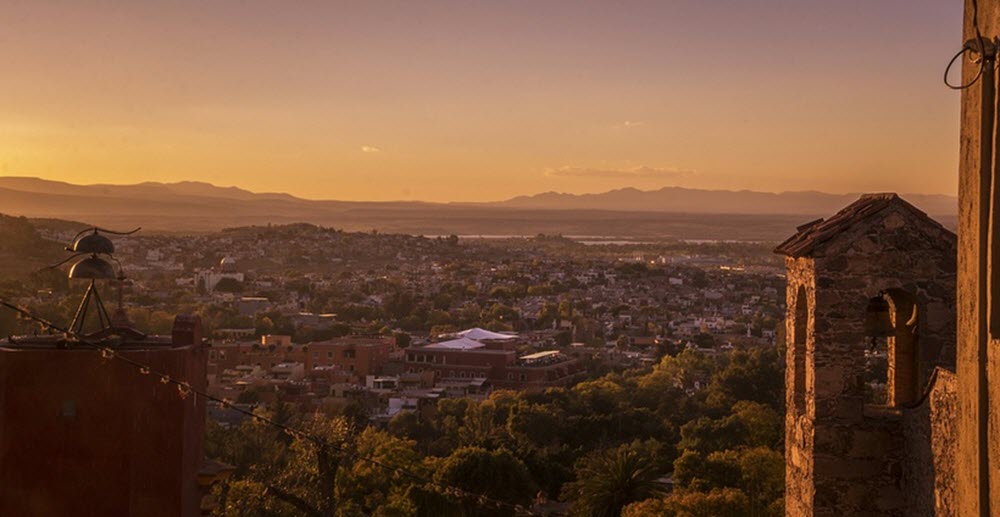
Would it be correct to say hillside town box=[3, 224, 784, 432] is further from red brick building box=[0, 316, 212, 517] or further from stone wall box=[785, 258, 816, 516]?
stone wall box=[785, 258, 816, 516]

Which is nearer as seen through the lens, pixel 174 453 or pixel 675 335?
pixel 174 453

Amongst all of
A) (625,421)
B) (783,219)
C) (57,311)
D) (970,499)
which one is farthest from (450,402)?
(783,219)

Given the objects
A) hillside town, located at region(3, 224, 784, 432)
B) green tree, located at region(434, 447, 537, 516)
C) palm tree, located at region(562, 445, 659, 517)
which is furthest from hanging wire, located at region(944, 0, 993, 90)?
green tree, located at region(434, 447, 537, 516)

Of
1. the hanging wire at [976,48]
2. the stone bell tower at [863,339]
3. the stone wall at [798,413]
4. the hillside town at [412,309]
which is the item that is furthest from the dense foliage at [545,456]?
the hanging wire at [976,48]

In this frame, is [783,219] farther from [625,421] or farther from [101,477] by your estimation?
[101,477]

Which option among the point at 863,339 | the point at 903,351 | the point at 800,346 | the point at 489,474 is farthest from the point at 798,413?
the point at 489,474
